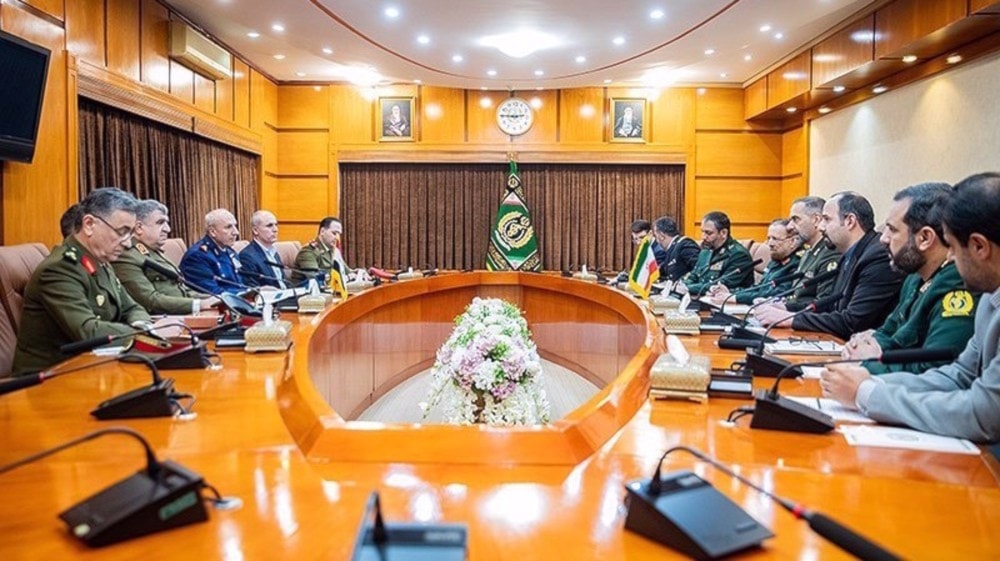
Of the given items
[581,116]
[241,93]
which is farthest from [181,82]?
[581,116]

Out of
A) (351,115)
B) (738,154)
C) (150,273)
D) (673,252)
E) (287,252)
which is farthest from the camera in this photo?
(738,154)

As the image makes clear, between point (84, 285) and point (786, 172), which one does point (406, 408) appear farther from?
point (786, 172)

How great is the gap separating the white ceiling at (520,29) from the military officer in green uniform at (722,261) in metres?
1.50

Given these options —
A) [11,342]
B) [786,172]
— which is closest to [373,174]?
[786,172]

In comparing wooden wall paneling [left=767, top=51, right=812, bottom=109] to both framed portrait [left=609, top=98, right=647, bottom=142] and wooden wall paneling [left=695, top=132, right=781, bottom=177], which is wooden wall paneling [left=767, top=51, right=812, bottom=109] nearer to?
wooden wall paneling [left=695, top=132, right=781, bottom=177]

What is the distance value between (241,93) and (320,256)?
242cm

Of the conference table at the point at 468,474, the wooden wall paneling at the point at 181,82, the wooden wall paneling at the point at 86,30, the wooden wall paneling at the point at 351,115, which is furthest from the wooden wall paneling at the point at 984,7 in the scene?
the wooden wall paneling at the point at 351,115

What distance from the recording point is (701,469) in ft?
3.97

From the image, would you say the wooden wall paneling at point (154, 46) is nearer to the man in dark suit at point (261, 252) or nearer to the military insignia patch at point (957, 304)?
the man in dark suit at point (261, 252)

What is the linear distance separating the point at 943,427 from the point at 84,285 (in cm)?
281

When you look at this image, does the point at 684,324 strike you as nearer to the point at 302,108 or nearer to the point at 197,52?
the point at 197,52

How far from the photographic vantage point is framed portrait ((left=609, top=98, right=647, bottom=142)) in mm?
8414

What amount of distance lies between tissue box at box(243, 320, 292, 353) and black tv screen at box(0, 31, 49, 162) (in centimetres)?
219

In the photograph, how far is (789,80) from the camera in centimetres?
706
